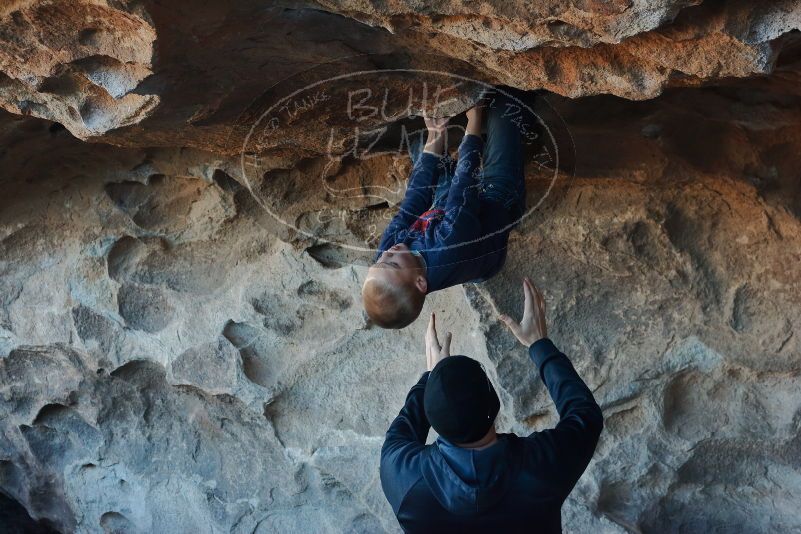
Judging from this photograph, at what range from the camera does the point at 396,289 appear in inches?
63.7

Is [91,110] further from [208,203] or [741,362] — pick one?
[741,362]

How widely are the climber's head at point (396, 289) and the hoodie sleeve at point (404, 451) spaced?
16cm

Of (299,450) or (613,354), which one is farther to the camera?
(299,450)

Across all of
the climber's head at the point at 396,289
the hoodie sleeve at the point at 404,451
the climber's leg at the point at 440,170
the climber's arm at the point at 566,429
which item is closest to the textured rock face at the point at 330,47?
the climber's leg at the point at 440,170

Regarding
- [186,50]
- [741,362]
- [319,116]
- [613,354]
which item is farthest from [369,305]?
[741,362]

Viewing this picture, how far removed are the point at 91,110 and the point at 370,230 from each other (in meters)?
Result: 0.82

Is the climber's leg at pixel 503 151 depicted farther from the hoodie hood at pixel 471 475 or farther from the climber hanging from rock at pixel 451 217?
the hoodie hood at pixel 471 475

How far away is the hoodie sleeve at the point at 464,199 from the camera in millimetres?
1627

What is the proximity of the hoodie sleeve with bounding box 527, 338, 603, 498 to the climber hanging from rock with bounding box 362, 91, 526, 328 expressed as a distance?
1.02 feet

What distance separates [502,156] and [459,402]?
578mm

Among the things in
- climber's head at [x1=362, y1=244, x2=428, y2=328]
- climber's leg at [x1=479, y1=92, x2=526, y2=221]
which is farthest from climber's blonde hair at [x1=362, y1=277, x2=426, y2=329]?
climber's leg at [x1=479, y1=92, x2=526, y2=221]

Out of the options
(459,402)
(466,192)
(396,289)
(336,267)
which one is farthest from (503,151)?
(336,267)

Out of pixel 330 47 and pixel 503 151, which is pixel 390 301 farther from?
pixel 330 47

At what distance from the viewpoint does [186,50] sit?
4.83 ft
